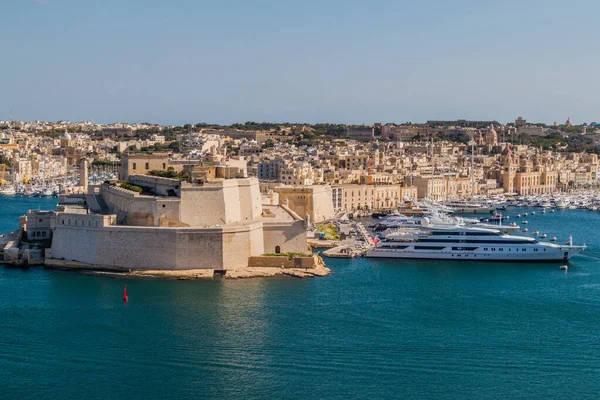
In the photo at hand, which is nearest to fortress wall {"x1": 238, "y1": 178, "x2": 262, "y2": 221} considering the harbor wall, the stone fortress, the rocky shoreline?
the stone fortress

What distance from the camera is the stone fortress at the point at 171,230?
52.2 ft

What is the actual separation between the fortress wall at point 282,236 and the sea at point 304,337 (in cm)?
117

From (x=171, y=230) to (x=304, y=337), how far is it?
4.78 metres

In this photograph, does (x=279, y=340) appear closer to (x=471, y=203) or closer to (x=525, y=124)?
(x=471, y=203)

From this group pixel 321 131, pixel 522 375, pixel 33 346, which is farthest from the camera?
pixel 321 131

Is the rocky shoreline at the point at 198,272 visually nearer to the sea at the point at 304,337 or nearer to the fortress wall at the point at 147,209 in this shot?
the sea at the point at 304,337

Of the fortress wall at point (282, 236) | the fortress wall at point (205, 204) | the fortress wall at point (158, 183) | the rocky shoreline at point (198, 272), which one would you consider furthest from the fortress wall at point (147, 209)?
the fortress wall at point (282, 236)

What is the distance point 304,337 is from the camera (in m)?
11.9

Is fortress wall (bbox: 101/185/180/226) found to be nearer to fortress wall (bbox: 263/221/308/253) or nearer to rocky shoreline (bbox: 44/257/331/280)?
rocky shoreline (bbox: 44/257/331/280)

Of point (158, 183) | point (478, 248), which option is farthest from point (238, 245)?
point (478, 248)

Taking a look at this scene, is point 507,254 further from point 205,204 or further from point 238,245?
point 205,204

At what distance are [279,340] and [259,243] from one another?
5.16 meters

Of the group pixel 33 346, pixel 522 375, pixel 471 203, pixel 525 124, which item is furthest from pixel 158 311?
pixel 525 124

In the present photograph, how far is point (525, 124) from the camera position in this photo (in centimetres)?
7762
